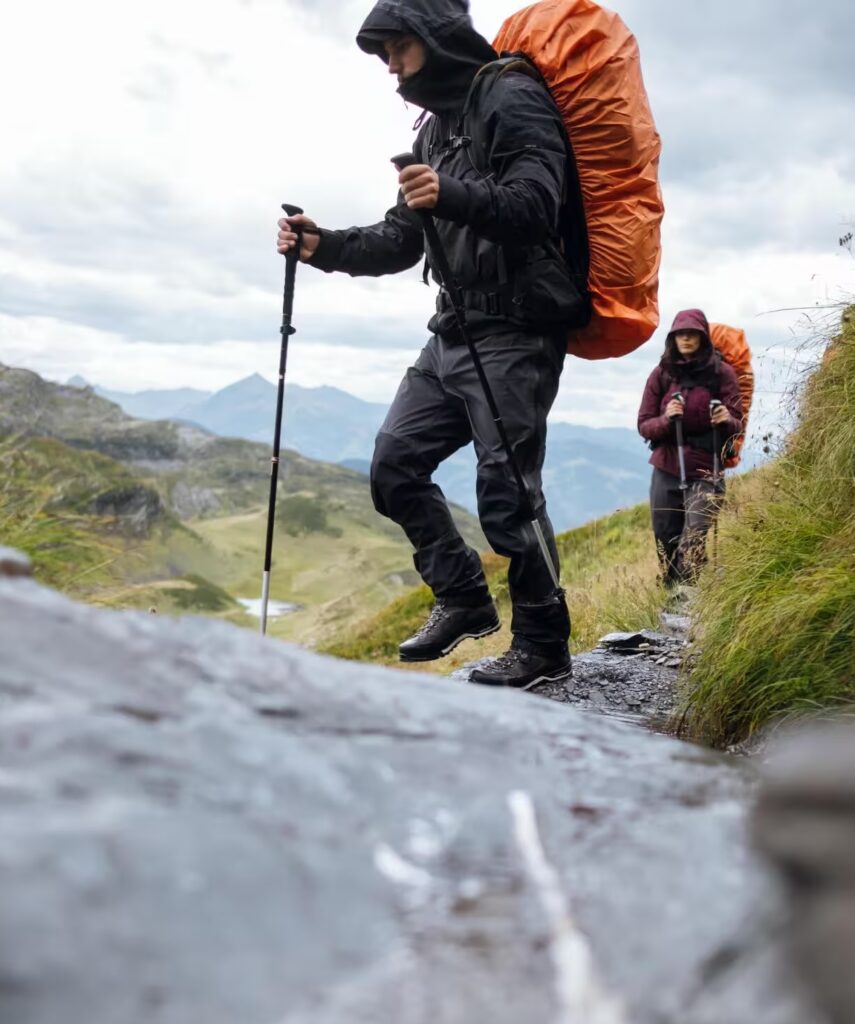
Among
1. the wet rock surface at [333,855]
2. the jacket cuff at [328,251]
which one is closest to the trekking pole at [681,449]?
the jacket cuff at [328,251]

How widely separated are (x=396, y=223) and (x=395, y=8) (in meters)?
1.27

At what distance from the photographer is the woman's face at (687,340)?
10.1 m

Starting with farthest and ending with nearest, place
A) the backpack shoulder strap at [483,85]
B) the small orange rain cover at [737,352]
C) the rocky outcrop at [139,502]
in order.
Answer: the rocky outcrop at [139,502] < the small orange rain cover at [737,352] < the backpack shoulder strap at [483,85]

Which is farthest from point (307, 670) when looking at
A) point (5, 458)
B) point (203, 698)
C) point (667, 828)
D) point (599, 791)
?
point (5, 458)

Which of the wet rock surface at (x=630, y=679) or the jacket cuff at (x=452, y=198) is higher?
the jacket cuff at (x=452, y=198)

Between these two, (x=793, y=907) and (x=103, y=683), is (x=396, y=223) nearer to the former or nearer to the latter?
(x=103, y=683)

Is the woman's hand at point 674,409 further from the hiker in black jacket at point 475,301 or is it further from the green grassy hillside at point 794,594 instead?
the hiker in black jacket at point 475,301

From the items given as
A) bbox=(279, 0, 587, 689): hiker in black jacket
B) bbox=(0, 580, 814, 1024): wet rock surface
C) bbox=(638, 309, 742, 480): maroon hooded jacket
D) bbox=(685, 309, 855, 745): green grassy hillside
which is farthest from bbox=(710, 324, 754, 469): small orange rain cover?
bbox=(0, 580, 814, 1024): wet rock surface

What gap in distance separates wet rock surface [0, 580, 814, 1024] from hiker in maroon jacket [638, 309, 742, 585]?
8087 mm

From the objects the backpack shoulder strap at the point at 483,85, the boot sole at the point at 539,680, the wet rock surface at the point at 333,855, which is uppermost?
the backpack shoulder strap at the point at 483,85

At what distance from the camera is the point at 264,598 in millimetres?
5543

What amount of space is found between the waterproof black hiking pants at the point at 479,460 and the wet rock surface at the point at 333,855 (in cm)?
310

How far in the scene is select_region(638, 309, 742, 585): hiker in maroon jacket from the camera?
9.99 m

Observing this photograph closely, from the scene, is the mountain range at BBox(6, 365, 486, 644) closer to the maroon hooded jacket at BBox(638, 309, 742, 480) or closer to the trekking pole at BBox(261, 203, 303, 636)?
the trekking pole at BBox(261, 203, 303, 636)
